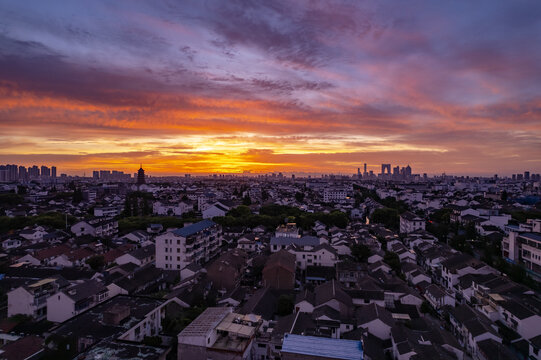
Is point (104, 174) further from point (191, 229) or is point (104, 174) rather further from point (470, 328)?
point (470, 328)

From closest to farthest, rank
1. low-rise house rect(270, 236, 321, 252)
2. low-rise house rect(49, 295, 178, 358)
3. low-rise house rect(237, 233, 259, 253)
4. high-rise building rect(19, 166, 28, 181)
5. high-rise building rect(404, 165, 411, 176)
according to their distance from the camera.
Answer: low-rise house rect(49, 295, 178, 358), low-rise house rect(270, 236, 321, 252), low-rise house rect(237, 233, 259, 253), high-rise building rect(19, 166, 28, 181), high-rise building rect(404, 165, 411, 176)

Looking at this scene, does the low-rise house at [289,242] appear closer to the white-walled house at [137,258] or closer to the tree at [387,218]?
the white-walled house at [137,258]

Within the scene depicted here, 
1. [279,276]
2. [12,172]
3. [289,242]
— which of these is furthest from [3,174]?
[279,276]

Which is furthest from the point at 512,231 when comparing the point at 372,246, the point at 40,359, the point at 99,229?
the point at 99,229

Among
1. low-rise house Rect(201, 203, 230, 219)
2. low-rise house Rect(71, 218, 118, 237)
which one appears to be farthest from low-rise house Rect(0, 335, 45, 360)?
low-rise house Rect(201, 203, 230, 219)

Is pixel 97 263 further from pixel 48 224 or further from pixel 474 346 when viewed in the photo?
pixel 474 346

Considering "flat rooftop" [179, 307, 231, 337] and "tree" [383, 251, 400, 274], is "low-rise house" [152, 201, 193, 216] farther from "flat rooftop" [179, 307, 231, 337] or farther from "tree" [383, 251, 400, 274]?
"flat rooftop" [179, 307, 231, 337]
